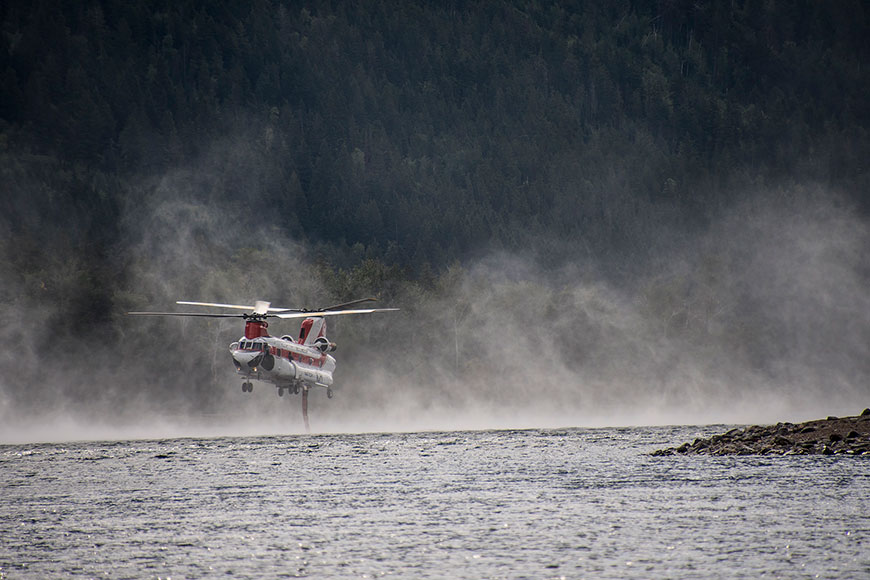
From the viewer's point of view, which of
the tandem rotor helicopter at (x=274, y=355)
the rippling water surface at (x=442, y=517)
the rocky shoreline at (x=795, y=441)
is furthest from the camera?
the tandem rotor helicopter at (x=274, y=355)

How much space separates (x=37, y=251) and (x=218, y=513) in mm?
90187

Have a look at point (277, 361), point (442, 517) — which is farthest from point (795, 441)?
point (277, 361)

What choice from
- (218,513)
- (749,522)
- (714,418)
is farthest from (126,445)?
(714,418)

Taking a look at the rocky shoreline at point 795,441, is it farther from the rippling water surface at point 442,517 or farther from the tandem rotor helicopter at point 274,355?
the tandem rotor helicopter at point 274,355

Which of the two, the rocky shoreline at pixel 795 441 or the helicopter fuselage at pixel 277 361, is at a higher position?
the helicopter fuselage at pixel 277 361

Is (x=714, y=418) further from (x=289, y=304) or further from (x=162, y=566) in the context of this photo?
(x=162, y=566)

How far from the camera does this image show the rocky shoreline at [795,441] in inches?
1978

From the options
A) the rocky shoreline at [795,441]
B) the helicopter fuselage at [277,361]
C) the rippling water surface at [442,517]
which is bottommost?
the rippling water surface at [442,517]

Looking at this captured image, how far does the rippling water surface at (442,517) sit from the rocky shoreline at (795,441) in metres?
2.22

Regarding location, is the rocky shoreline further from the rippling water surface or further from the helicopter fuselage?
the helicopter fuselage

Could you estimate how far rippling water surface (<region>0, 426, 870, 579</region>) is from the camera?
24469 mm

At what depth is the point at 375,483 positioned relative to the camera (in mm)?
43531

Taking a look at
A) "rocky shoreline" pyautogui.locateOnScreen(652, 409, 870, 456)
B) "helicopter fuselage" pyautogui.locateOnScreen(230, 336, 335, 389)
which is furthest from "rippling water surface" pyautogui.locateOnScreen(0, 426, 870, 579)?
"helicopter fuselage" pyautogui.locateOnScreen(230, 336, 335, 389)

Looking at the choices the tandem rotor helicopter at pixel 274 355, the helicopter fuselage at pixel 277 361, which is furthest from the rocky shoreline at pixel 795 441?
the helicopter fuselage at pixel 277 361
